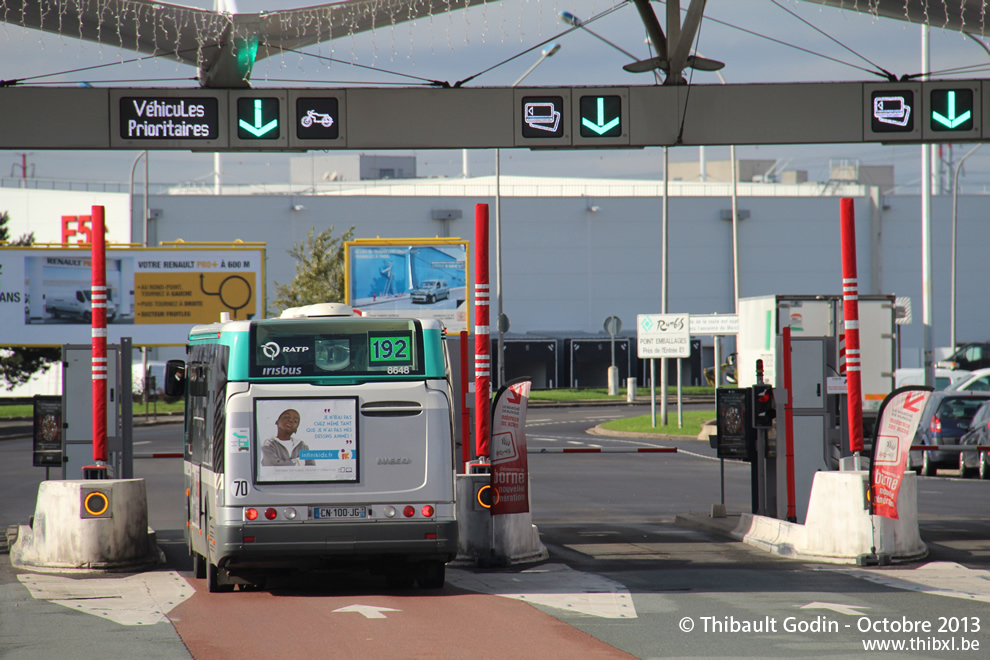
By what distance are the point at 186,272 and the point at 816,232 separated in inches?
1709

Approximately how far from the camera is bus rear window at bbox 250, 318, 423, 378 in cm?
1029

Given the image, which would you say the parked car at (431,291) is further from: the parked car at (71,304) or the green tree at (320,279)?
the green tree at (320,279)

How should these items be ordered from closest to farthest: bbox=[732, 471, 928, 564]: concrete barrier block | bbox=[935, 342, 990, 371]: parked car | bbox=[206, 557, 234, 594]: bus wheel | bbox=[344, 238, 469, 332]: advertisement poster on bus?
bbox=[206, 557, 234, 594]: bus wheel → bbox=[732, 471, 928, 564]: concrete barrier block → bbox=[344, 238, 469, 332]: advertisement poster on bus → bbox=[935, 342, 990, 371]: parked car

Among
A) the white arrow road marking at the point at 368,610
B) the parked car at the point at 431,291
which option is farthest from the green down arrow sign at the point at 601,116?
the parked car at the point at 431,291

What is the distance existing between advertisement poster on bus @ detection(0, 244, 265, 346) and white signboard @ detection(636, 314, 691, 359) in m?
12.3

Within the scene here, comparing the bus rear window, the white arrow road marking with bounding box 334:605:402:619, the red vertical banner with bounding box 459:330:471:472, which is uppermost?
the bus rear window

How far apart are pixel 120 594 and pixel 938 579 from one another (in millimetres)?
7468

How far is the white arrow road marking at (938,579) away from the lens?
1036 centimetres

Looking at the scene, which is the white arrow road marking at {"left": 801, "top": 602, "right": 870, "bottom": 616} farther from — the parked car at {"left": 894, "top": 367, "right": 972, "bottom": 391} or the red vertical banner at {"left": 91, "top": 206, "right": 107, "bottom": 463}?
the parked car at {"left": 894, "top": 367, "right": 972, "bottom": 391}

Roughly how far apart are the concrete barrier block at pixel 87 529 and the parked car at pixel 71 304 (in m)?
29.0

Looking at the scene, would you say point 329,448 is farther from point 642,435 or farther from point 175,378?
point 642,435

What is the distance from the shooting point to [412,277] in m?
27.8

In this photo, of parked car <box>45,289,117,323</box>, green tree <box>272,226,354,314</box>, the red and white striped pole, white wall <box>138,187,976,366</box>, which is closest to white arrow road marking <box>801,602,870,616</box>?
the red and white striped pole

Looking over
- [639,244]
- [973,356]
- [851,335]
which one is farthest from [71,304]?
[973,356]
